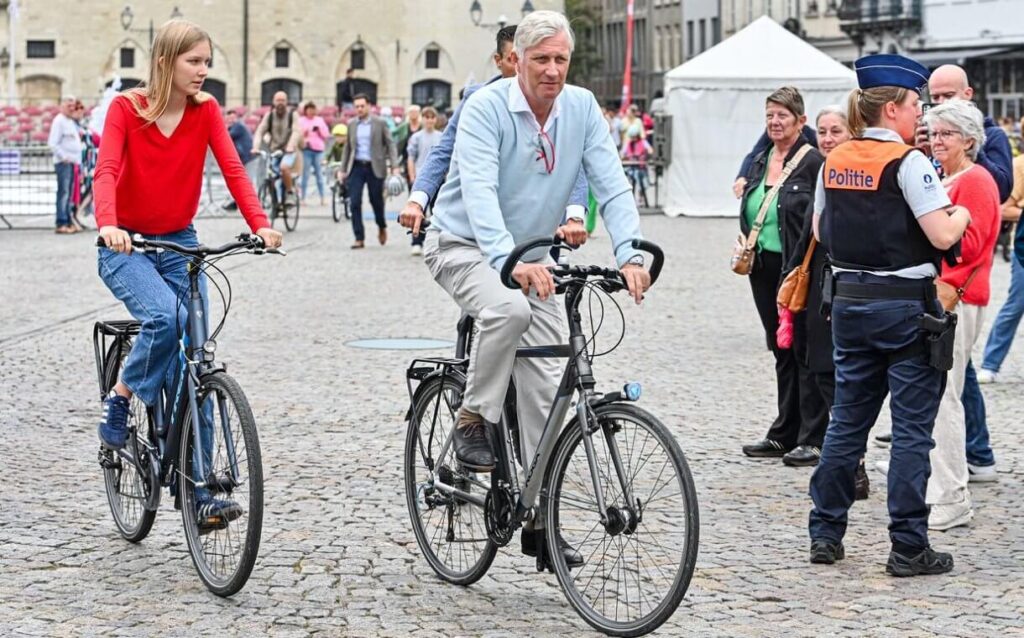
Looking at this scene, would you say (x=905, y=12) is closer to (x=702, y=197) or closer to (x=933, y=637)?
(x=702, y=197)

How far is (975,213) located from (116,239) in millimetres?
3213

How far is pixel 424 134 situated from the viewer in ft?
79.3

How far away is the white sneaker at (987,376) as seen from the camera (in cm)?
1195

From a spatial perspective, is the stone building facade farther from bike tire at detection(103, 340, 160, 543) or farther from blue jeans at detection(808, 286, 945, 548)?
blue jeans at detection(808, 286, 945, 548)

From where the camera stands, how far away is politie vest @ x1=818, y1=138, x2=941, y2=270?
6699mm

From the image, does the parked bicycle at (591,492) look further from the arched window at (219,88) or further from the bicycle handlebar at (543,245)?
the arched window at (219,88)

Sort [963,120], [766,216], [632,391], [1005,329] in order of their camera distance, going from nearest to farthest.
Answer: [632,391] → [963,120] → [766,216] → [1005,329]

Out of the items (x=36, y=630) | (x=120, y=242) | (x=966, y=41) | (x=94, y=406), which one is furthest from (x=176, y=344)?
(x=966, y=41)

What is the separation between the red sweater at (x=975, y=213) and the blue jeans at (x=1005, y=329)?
180 inches

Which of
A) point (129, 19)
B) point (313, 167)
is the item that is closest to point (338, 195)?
point (313, 167)

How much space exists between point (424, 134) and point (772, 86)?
31.6 feet

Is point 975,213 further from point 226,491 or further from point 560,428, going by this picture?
point 226,491

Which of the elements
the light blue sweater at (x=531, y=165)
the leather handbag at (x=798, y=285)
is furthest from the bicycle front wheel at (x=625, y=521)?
the leather handbag at (x=798, y=285)

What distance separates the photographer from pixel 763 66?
1270 inches
